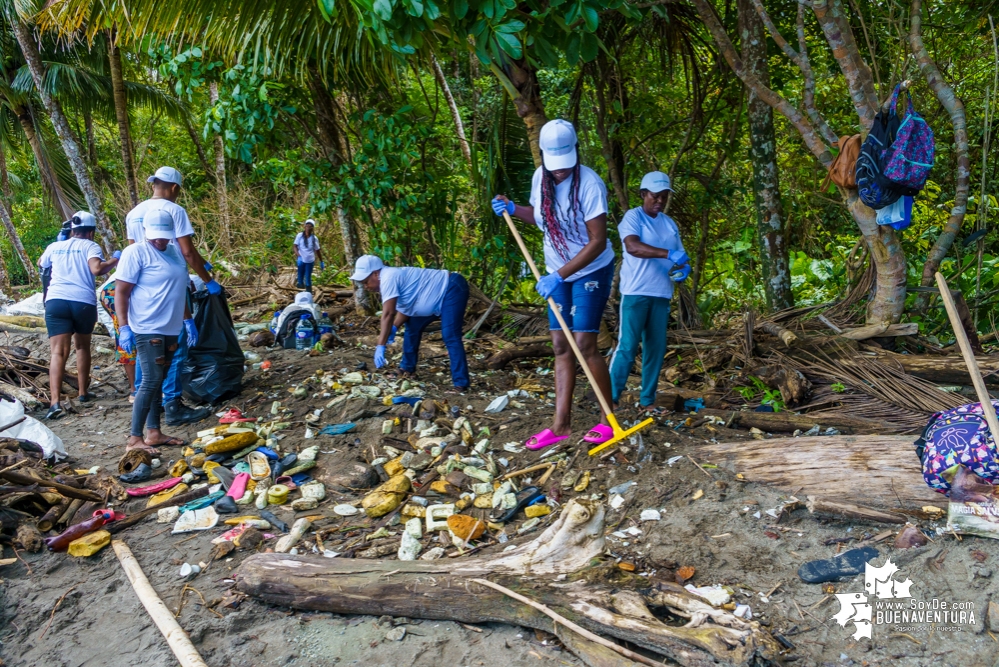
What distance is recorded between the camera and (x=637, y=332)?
4688 mm

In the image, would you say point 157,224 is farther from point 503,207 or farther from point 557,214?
point 557,214

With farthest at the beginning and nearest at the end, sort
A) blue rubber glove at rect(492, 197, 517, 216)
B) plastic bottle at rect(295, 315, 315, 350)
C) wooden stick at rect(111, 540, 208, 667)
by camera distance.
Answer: plastic bottle at rect(295, 315, 315, 350), blue rubber glove at rect(492, 197, 517, 216), wooden stick at rect(111, 540, 208, 667)

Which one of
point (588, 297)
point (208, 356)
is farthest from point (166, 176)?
point (588, 297)

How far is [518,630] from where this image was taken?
9.30 ft

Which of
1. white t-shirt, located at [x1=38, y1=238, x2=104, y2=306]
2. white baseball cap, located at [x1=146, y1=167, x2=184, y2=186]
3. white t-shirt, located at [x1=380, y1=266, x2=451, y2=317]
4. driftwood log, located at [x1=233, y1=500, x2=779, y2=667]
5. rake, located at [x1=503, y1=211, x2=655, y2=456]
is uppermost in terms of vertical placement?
white baseball cap, located at [x1=146, y1=167, x2=184, y2=186]

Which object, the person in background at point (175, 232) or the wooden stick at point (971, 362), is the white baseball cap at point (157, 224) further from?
the wooden stick at point (971, 362)

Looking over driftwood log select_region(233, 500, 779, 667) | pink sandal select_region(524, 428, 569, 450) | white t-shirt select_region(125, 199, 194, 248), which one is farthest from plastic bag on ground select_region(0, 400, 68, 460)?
pink sandal select_region(524, 428, 569, 450)

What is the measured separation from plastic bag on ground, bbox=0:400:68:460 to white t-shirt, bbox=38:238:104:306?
1426mm

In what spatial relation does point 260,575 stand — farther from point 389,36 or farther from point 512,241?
point 512,241

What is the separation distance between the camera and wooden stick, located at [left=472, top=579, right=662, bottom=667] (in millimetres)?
2467

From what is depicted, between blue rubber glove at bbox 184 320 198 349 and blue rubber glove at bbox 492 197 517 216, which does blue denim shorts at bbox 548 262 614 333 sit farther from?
blue rubber glove at bbox 184 320 198 349

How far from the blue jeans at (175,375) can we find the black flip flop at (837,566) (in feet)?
15.2

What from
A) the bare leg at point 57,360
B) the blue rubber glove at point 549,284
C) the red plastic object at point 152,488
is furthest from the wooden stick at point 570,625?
the bare leg at point 57,360

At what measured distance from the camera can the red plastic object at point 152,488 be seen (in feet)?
13.8
